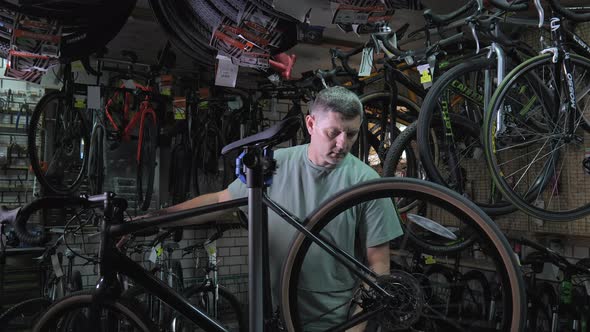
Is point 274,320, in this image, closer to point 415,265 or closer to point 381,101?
point 415,265

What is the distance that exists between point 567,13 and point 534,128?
50 cm

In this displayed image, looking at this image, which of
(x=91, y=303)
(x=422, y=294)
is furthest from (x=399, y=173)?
(x=91, y=303)

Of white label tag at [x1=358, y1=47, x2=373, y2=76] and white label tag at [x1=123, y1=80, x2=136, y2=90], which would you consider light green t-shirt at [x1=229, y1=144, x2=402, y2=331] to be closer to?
white label tag at [x1=358, y1=47, x2=373, y2=76]

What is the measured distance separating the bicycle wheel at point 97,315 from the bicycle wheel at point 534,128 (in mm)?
1384

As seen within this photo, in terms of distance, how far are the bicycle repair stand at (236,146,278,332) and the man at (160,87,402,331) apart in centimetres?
11

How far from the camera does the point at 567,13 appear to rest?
2.06 metres

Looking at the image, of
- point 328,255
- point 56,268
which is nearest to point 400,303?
point 328,255

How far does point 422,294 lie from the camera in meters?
1.36

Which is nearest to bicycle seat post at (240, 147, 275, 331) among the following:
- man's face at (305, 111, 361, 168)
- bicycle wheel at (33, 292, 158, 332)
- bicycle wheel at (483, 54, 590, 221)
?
man's face at (305, 111, 361, 168)

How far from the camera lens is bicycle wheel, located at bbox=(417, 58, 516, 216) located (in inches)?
80.3

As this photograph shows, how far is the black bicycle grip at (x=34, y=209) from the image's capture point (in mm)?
1489

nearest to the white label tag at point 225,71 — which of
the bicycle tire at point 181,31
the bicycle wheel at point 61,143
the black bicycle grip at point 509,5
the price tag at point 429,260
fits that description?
the bicycle tire at point 181,31

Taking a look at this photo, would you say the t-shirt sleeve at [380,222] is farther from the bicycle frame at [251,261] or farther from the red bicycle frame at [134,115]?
the red bicycle frame at [134,115]

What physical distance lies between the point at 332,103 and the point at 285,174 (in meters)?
0.33
